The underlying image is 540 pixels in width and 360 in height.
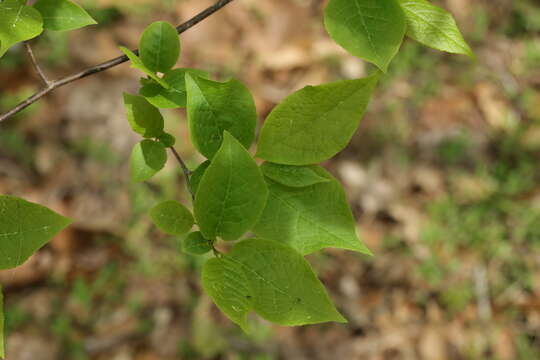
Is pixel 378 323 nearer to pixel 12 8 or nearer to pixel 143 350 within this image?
pixel 143 350

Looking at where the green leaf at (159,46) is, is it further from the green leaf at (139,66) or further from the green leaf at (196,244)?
the green leaf at (196,244)

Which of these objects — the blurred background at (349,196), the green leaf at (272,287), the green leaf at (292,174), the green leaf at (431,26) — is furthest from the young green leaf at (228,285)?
the blurred background at (349,196)

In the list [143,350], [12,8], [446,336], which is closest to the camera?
[12,8]

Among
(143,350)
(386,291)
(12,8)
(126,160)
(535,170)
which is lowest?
(143,350)

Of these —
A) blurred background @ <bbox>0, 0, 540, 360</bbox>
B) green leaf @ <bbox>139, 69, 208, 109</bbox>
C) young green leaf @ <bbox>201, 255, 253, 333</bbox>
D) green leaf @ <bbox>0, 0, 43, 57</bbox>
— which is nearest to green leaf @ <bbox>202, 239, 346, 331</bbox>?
young green leaf @ <bbox>201, 255, 253, 333</bbox>

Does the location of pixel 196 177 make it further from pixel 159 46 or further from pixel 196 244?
pixel 159 46

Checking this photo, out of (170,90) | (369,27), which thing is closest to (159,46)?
(170,90)

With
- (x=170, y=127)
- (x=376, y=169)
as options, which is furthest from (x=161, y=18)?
(x=376, y=169)
